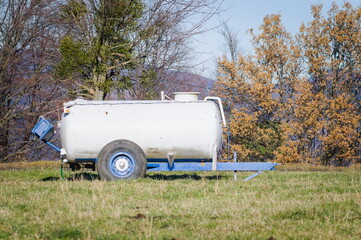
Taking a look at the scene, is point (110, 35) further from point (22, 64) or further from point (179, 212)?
point (179, 212)

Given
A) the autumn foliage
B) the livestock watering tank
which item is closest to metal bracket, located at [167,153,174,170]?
the livestock watering tank

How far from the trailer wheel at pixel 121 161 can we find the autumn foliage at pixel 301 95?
57.3 ft

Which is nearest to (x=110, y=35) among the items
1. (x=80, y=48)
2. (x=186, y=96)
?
(x=80, y=48)

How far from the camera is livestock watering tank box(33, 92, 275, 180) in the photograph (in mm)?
12320

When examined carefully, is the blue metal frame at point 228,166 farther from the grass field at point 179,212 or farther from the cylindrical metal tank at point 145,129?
the grass field at point 179,212

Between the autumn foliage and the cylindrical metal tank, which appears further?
the autumn foliage

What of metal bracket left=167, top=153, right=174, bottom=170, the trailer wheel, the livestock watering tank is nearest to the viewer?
the trailer wheel

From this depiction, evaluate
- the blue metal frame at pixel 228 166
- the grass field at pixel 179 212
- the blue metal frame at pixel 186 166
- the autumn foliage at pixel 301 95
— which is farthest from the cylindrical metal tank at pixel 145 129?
the autumn foliage at pixel 301 95

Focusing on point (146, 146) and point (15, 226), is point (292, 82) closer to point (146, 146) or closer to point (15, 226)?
point (146, 146)

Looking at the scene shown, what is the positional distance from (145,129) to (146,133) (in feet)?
0.33

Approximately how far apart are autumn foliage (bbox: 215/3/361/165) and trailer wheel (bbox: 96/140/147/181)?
17.5m

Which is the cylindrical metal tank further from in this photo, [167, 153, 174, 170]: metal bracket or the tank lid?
the tank lid

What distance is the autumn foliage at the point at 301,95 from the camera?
28547mm

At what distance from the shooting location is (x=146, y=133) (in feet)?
40.8
